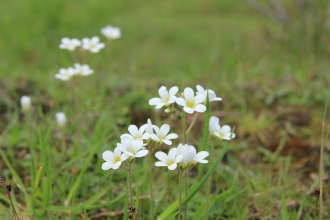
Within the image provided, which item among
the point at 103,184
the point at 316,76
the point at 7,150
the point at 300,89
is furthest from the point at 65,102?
the point at 316,76

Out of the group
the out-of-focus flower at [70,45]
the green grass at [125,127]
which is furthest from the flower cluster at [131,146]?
the out-of-focus flower at [70,45]

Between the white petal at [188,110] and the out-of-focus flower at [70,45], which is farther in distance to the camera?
the out-of-focus flower at [70,45]

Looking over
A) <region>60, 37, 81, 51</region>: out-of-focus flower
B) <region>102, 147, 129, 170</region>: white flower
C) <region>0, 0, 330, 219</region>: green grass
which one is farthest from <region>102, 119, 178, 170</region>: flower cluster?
<region>60, 37, 81, 51</region>: out-of-focus flower

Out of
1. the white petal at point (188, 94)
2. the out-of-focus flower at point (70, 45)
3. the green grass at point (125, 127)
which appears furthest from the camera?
→ the out-of-focus flower at point (70, 45)

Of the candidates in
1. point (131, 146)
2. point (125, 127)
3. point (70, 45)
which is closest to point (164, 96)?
point (131, 146)

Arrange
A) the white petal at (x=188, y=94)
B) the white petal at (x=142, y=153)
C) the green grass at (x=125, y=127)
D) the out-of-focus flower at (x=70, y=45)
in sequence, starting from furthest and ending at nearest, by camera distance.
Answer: the out-of-focus flower at (x=70, y=45), the green grass at (x=125, y=127), the white petal at (x=188, y=94), the white petal at (x=142, y=153)

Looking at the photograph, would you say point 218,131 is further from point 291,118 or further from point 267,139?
point 291,118

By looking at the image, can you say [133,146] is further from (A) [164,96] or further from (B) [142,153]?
(A) [164,96]

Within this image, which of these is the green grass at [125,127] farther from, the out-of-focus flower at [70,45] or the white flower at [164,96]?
the out-of-focus flower at [70,45]
